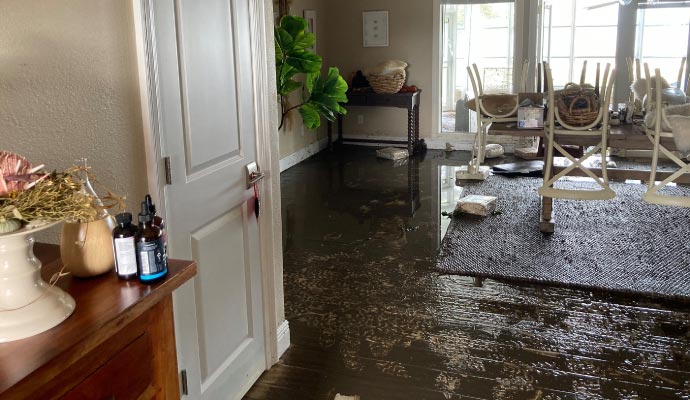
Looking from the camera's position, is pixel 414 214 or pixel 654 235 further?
pixel 414 214

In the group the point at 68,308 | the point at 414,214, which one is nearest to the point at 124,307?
the point at 68,308

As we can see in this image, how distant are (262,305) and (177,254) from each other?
76cm

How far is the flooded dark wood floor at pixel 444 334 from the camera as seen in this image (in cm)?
272

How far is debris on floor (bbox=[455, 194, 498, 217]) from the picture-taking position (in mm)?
5156

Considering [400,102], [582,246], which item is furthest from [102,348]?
[400,102]

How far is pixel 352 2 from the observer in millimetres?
8234

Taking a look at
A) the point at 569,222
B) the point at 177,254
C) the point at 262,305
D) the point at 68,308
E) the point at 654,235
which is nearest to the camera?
the point at 68,308

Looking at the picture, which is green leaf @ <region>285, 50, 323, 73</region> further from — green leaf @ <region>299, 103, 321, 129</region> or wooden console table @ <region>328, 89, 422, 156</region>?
A: wooden console table @ <region>328, 89, 422, 156</region>

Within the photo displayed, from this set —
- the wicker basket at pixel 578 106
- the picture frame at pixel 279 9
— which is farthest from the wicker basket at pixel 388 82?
the wicker basket at pixel 578 106

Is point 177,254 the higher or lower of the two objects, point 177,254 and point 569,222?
the higher

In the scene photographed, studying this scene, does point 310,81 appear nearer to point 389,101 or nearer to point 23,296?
point 389,101

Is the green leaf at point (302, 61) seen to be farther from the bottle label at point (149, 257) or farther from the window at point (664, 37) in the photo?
the bottle label at point (149, 257)

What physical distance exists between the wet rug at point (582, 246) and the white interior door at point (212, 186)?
68.5 inches

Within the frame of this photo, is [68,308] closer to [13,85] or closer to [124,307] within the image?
[124,307]
